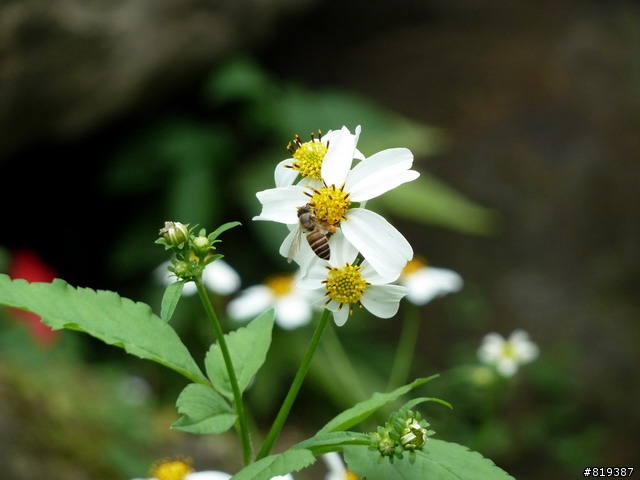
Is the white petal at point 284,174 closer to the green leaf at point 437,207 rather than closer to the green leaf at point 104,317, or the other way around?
the green leaf at point 104,317

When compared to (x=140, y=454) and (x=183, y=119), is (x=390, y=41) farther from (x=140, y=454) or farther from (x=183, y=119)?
(x=140, y=454)

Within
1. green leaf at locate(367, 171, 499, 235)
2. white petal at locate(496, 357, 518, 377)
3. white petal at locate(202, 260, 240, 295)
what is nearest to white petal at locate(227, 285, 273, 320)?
white petal at locate(202, 260, 240, 295)

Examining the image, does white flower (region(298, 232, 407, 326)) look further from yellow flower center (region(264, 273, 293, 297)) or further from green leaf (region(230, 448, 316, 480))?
yellow flower center (region(264, 273, 293, 297))

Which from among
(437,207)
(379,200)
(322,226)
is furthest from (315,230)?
(379,200)

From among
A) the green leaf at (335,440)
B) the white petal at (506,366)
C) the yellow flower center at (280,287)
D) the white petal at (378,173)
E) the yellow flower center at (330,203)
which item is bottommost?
the green leaf at (335,440)

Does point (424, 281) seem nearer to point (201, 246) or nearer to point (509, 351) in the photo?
point (509, 351)

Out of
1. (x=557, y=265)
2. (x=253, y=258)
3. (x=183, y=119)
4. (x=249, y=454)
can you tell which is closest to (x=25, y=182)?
(x=183, y=119)

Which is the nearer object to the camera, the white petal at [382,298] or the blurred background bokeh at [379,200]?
the white petal at [382,298]

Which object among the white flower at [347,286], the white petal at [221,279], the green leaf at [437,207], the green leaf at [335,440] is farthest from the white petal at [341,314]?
the green leaf at [437,207]
